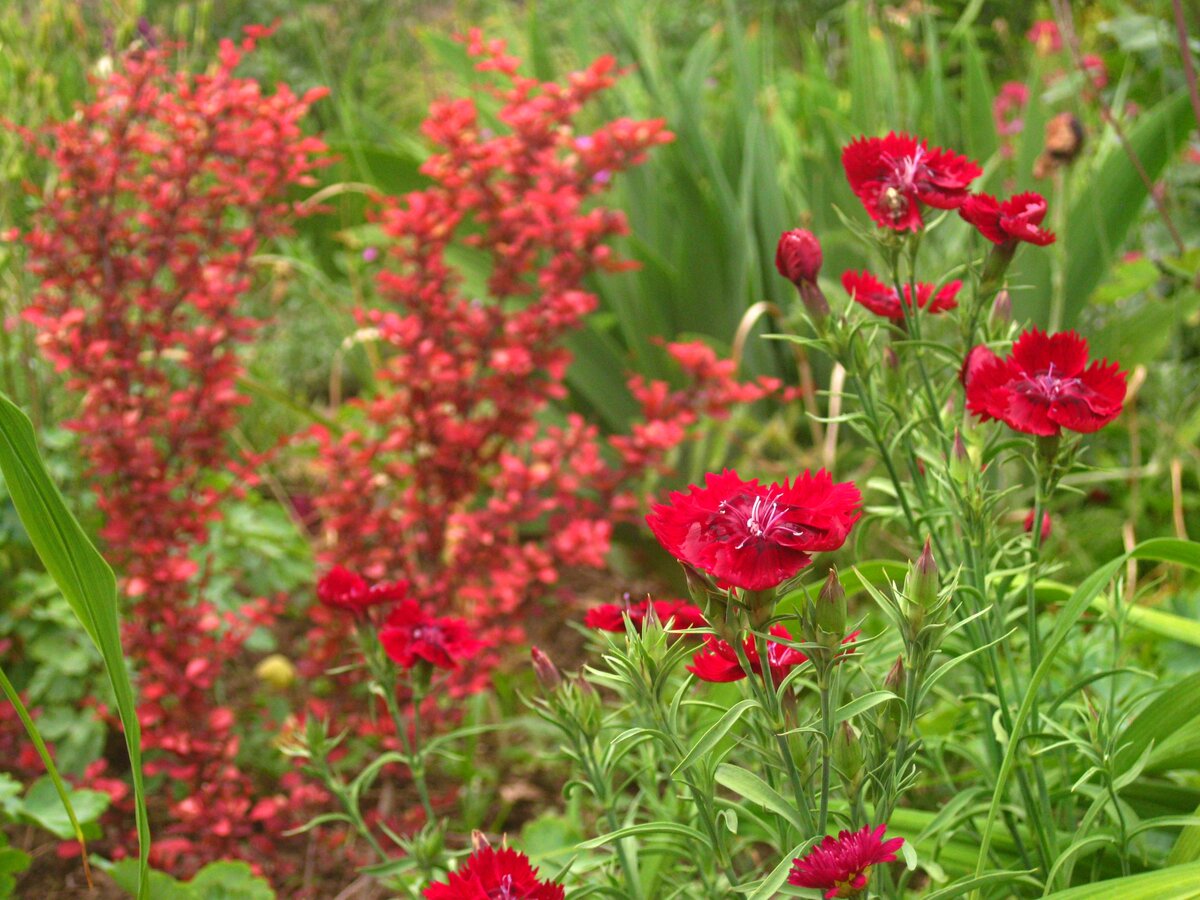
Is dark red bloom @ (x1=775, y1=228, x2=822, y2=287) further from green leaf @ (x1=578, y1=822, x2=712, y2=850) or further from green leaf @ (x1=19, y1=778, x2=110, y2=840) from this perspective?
green leaf @ (x1=19, y1=778, x2=110, y2=840)

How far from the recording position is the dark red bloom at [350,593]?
1.08 meters

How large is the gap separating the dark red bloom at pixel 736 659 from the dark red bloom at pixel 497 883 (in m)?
0.17

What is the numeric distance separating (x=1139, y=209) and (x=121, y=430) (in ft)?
6.19

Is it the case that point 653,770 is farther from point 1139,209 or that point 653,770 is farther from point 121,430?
point 1139,209

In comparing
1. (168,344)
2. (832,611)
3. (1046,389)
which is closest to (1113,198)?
(1046,389)

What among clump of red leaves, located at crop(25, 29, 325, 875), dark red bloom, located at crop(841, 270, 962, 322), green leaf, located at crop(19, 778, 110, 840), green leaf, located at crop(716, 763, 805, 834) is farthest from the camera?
clump of red leaves, located at crop(25, 29, 325, 875)

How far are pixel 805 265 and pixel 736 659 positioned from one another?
35 centimetres

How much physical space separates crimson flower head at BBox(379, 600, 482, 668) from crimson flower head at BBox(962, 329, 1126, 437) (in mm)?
508

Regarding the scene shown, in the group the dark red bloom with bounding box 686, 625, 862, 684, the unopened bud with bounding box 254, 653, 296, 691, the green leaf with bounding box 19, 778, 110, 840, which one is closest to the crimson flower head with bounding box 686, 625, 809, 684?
the dark red bloom with bounding box 686, 625, 862, 684

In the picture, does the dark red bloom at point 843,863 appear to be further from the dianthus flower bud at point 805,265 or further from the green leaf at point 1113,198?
the green leaf at point 1113,198

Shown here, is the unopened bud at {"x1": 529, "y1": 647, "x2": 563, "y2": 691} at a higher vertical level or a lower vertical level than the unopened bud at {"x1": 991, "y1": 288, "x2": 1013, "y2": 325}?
lower

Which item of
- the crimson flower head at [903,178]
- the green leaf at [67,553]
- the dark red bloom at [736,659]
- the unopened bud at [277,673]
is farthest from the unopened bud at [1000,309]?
the unopened bud at [277,673]

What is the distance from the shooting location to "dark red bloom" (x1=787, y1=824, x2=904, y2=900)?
0.67 metres

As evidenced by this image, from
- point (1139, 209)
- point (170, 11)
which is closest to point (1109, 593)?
point (1139, 209)
